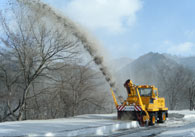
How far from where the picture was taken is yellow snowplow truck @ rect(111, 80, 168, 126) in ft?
53.7

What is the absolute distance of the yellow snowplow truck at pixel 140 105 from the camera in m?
16.4

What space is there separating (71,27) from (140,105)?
866 cm

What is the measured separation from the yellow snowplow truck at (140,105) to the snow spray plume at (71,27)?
6.61 feet

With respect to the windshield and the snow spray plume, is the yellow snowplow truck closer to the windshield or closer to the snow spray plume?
the windshield

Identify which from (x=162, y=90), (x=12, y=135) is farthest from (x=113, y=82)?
(x=162, y=90)

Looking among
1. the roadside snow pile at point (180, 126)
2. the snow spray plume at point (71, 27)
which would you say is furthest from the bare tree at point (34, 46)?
the roadside snow pile at point (180, 126)

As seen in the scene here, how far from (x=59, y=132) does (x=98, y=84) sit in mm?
21635

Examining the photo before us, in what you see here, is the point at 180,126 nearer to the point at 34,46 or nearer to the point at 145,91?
the point at 145,91

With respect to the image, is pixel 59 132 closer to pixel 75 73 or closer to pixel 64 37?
pixel 64 37

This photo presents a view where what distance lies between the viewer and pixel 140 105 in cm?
1634

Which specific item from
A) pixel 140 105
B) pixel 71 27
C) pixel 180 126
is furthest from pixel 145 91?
pixel 71 27

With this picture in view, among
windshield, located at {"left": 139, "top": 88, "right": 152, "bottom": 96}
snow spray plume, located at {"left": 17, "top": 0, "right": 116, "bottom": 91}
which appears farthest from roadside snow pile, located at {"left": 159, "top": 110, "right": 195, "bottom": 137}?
snow spray plume, located at {"left": 17, "top": 0, "right": 116, "bottom": 91}

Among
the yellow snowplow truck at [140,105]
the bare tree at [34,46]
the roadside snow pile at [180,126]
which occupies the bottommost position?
the roadside snow pile at [180,126]

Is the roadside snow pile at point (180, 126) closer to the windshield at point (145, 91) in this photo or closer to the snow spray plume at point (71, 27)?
the windshield at point (145, 91)
